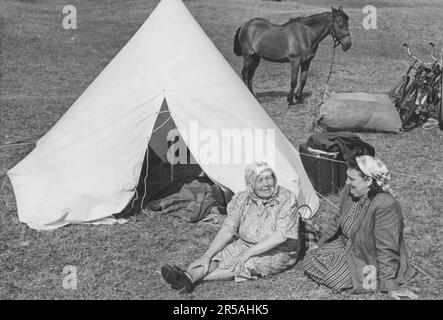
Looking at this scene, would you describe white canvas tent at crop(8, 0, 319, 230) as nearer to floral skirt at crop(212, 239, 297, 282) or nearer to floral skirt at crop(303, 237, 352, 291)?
floral skirt at crop(212, 239, 297, 282)

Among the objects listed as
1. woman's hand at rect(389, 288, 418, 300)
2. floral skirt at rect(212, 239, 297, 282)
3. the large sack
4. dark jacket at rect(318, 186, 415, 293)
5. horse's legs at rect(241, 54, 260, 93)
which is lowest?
woman's hand at rect(389, 288, 418, 300)

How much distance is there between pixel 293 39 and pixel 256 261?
797 centimetres

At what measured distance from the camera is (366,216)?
15.5 feet

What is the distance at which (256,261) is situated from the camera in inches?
204

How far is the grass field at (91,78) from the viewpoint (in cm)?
526

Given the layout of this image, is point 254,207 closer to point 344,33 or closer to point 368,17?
point 344,33

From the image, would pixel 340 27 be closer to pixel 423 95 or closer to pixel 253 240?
pixel 423 95

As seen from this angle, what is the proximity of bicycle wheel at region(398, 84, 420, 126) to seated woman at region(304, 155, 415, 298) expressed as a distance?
6.05 metres

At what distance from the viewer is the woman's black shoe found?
4969mm
